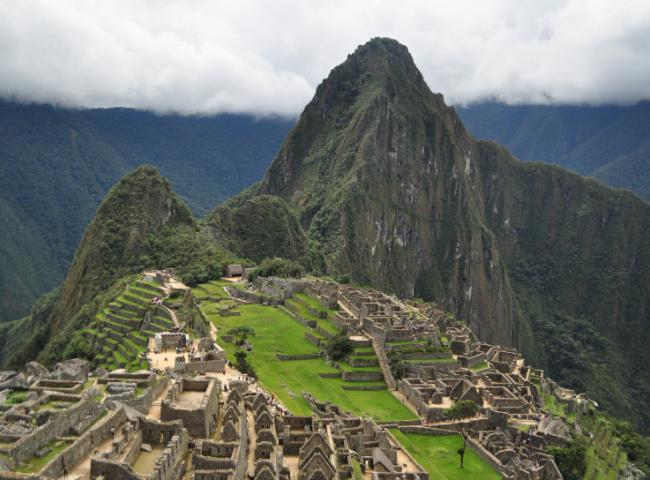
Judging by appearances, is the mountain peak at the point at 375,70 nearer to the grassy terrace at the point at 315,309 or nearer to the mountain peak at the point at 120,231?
the mountain peak at the point at 120,231

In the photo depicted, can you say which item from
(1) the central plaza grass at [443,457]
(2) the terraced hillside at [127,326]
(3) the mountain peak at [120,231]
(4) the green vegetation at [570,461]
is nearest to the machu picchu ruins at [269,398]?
(2) the terraced hillside at [127,326]

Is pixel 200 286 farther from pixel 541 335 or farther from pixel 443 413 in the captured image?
pixel 541 335

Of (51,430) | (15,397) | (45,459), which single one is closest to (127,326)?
(15,397)

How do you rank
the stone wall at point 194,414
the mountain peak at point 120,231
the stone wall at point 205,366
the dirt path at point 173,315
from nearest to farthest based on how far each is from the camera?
1. the stone wall at point 194,414
2. the stone wall at point 205,366
3. the dirt path at point 173,315
4. the mountain peak at point 120,231

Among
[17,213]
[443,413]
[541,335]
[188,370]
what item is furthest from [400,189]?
[188,370]

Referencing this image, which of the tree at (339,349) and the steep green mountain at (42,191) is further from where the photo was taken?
the steep green mountain at (42,191)

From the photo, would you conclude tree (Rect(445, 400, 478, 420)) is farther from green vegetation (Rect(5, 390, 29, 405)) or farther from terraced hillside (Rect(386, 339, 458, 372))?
green vegetation (Rect(5, 390, 29, 405))
